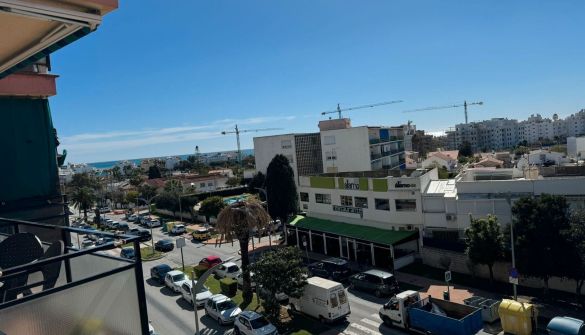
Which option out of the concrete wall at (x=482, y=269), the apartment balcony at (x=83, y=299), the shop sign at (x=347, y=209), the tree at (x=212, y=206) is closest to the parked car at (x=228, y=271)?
the shop sign at (x=347, y=209)

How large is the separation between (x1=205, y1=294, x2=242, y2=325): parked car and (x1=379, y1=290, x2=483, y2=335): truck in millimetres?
7982

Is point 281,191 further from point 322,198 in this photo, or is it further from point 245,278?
point 245,278

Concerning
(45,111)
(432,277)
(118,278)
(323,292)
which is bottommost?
(432,277)

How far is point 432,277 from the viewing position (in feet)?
94.3

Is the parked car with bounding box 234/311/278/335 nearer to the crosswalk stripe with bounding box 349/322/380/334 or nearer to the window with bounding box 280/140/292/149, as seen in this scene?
the crosswalk stripe with bounding box 349/322/380/334

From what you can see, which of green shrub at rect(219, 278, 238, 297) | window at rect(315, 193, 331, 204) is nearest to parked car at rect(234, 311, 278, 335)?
green shrub at rect(219, 278, 238, 297)

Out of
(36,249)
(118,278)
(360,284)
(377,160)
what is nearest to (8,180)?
(36,249)

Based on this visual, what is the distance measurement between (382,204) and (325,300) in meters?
13.3

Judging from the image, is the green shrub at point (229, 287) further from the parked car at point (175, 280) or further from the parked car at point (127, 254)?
the parked car at point (127, 254)

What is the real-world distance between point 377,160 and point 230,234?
3757 cm

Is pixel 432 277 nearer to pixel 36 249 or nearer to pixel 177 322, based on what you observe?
pixel 177 322

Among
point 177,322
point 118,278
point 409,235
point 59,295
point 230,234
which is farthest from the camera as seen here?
point 409,235

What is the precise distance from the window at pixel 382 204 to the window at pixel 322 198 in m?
5.90

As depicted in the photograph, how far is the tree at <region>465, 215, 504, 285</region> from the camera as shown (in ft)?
81.1
